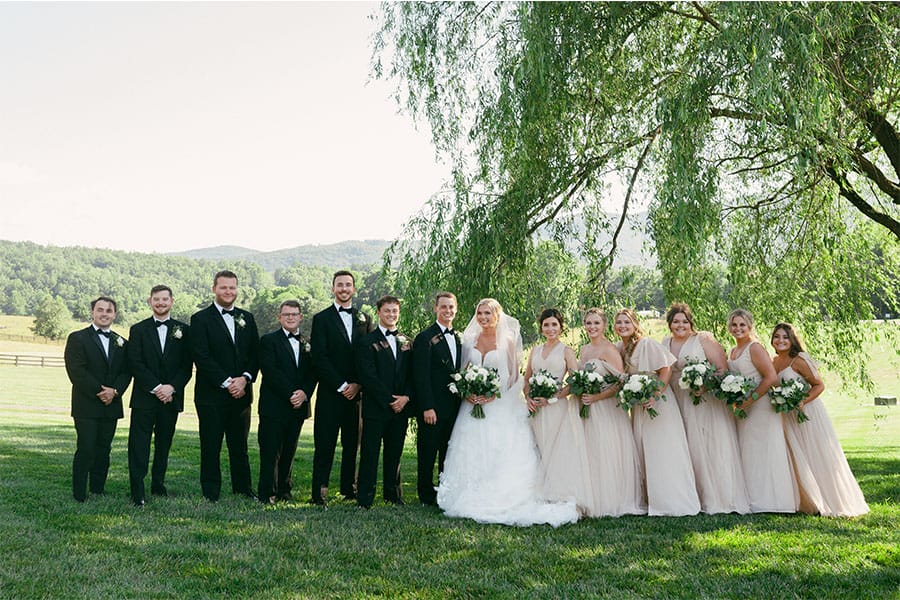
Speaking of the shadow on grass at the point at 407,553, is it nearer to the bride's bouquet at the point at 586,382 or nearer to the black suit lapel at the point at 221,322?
the bride's bouquet at the point at 586,382

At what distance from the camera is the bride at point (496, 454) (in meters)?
6.53

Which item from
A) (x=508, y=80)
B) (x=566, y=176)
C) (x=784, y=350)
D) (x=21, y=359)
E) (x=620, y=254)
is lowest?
(x=21, y=359)

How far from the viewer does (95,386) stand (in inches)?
276

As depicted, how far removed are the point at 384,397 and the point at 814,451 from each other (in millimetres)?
4044

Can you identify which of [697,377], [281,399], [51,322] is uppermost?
[697,377]

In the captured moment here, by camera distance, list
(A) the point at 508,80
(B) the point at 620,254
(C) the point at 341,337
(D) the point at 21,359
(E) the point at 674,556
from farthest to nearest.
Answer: (D) the point at 21,359, (B) the point at 620,254, (A) the point at 508,80, (C) the point at 341,337, (E) the point at 674,556

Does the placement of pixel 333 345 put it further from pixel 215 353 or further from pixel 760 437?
pixel 760 437

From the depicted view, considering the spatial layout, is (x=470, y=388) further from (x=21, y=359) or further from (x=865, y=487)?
(x=21, y=359)

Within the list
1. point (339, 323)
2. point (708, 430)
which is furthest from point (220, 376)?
point (708, 430)

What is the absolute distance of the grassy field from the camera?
4.60 meters

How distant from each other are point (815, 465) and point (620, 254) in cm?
361

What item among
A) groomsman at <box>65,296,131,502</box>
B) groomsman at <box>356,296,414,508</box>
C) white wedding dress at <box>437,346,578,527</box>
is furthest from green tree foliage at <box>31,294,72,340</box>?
white wedding dress at <box>437,346,578,527</box>

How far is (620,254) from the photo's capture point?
9.71m

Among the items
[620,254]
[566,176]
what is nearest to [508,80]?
[566,176]
